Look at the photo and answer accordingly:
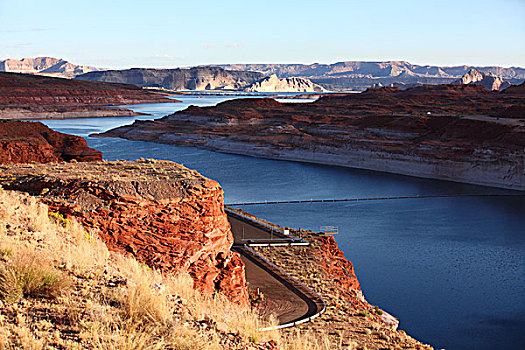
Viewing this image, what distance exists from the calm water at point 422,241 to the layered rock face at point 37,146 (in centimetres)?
1031

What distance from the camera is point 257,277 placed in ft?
48.0

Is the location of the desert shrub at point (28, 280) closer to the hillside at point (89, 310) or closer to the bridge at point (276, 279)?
the hillside at point (89, 310)

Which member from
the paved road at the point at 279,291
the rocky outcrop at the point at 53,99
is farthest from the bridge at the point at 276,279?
the rocky outcrop at the point at 53,99

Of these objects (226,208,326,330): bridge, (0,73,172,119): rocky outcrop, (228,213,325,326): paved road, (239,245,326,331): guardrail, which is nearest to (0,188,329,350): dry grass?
(226,208,326,330): bridge

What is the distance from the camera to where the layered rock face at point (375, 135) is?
44.9 meters

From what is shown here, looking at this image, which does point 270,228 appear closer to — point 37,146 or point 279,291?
point 279,291

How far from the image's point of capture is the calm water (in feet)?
53.4

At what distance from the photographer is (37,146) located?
76.3 feet

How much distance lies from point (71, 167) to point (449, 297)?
13028 millimetres

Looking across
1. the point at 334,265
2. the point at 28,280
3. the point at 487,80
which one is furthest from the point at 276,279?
the point at 487,80

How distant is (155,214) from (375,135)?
4987 cm

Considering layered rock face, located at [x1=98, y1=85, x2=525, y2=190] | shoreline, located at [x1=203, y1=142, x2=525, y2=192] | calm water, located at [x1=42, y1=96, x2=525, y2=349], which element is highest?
layered rock face, located at [x1=98, y1=85, x2=525, y2=190]

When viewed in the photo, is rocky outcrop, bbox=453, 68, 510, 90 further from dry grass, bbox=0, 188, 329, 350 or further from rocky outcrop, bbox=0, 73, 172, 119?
dry grass, bbox=0, 188, 329, 350

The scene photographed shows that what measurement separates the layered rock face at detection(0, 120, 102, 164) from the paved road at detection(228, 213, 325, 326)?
32.7ft
